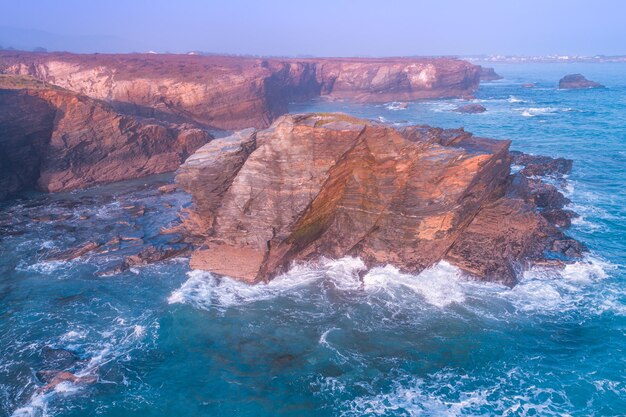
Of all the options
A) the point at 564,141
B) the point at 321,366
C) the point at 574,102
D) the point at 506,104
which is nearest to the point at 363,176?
the point at 321,366

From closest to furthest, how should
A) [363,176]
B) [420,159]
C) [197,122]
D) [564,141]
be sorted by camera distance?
[420,159], [363,176], [564,141], [197,122]

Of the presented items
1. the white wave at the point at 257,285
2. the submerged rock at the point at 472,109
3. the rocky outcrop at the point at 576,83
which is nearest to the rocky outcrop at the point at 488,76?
the rocky outcrop at the point at 576,83

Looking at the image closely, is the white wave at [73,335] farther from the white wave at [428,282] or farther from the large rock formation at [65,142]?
the large rock formation at [65,142]

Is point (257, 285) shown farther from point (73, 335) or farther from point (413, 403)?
point (413, 403)

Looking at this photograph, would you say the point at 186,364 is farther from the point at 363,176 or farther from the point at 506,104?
the point at 506,104

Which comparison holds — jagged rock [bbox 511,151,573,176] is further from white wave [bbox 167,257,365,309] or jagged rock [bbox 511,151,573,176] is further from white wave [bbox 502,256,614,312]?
→ white wave [bbox 167,257,365,309]

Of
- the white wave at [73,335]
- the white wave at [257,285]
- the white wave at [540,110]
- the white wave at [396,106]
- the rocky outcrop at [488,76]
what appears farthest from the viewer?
the rocky outcrop at [488,76]
